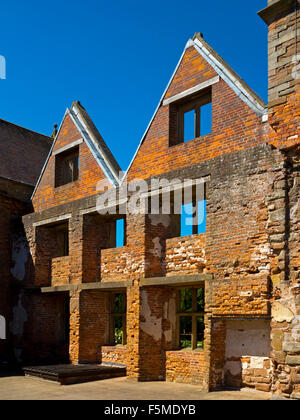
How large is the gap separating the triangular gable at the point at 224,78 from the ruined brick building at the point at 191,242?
0.03 metres

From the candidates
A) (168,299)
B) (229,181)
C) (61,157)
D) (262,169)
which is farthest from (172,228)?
(61,157)

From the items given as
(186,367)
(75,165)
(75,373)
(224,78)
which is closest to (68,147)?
(75,165)

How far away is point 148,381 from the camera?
513 inches

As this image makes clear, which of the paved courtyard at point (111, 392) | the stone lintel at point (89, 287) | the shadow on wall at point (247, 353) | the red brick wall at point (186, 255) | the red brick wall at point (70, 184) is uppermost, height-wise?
the red brick wall at point (70, 184)

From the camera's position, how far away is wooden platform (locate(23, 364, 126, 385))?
12.7 metres

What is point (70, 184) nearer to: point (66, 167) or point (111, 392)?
point (66, 167)

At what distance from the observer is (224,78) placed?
12.3 metres

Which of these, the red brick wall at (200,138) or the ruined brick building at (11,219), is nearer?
the red brick wall at (200,138)

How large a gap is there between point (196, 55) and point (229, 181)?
12.9ft

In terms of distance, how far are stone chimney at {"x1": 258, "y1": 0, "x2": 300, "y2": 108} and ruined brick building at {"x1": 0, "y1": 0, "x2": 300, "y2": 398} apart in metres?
0.02

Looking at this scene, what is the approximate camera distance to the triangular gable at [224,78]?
11.5m

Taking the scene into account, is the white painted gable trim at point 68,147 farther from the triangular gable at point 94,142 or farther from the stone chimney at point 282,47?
the stone chimney at point 282,47

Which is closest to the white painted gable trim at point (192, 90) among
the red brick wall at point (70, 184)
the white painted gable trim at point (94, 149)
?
the white painted gable trim at point (94, 149)

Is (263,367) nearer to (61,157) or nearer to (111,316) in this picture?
(111,316)
